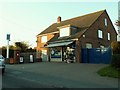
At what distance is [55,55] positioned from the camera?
36656 mm

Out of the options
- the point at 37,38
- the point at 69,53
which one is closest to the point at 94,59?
the point at 69,53

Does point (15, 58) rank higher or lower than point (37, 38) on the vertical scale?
lower

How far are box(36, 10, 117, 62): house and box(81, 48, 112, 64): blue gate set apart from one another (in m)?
0.88

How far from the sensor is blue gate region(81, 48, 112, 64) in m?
28.2

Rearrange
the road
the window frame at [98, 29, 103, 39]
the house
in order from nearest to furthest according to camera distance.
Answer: the road < the house < the window frame at [98, 29, 103, 39]

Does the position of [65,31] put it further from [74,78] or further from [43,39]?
[74,78]

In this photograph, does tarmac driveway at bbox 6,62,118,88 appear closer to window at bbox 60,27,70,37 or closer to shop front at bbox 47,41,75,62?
shop front at bbox 47,41,75,62

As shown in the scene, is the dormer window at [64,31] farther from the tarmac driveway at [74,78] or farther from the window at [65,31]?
the tarmac driveway at [74,78]

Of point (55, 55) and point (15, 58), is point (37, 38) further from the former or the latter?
point (15, 58)

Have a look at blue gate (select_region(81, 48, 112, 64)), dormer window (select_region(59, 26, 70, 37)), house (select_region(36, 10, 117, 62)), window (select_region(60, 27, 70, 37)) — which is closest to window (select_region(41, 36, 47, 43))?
house (select_region(36, 10, 117, 62))

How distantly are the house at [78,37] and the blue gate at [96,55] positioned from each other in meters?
0.88

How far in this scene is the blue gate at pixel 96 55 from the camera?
92.5 ft

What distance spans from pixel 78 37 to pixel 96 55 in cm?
390

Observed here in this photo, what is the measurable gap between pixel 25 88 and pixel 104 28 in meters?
29.8
